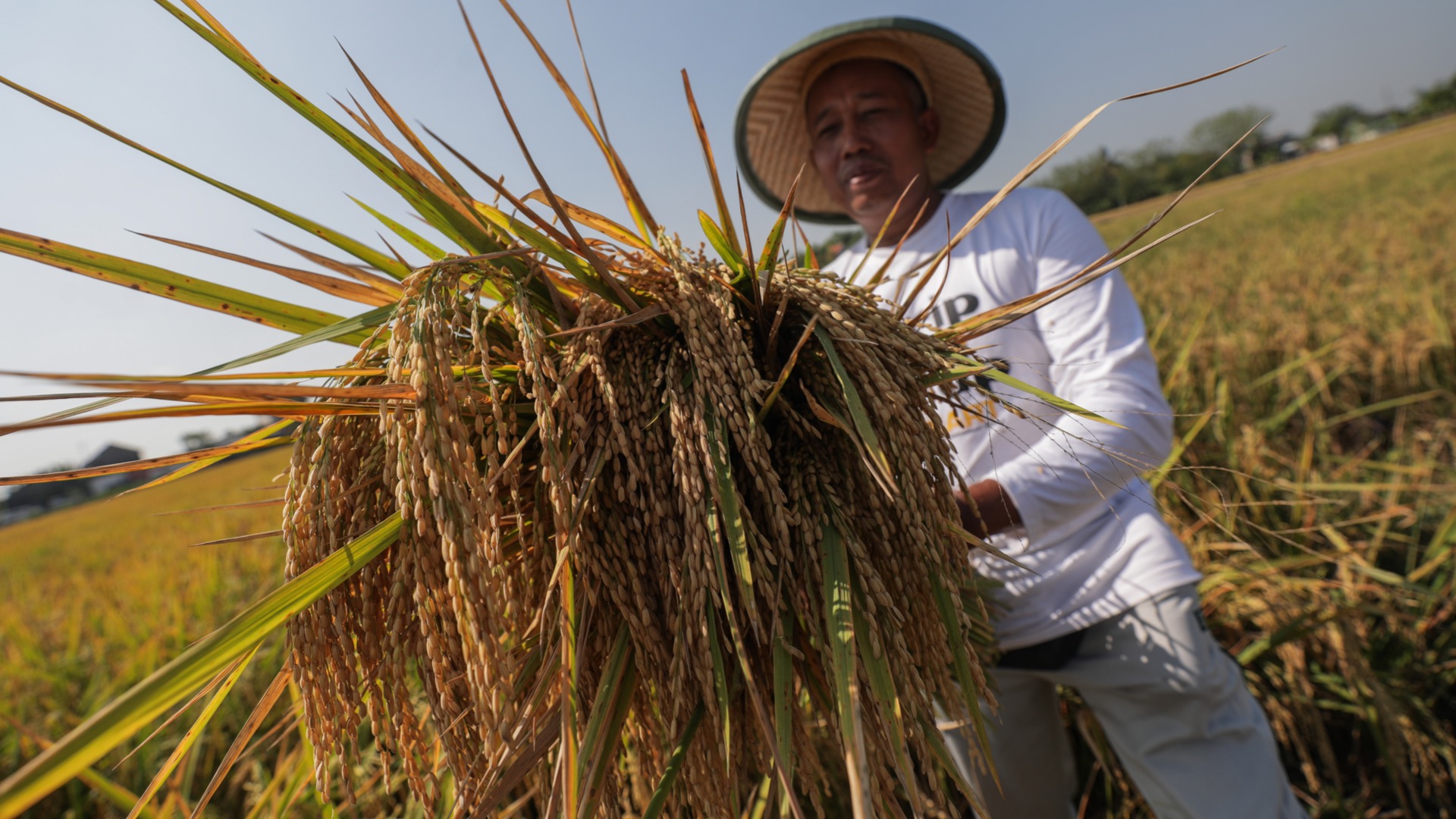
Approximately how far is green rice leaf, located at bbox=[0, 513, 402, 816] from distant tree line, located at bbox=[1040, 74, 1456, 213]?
A: 1.26 metres

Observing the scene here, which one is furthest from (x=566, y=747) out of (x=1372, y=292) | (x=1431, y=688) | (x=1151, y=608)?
(x=1372, y=292)

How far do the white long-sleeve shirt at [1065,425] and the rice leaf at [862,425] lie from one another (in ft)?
2.48

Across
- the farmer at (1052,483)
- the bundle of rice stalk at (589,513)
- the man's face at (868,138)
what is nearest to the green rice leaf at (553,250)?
the bundle of rice stalk at (589,513)

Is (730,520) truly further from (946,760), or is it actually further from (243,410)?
(243,410)

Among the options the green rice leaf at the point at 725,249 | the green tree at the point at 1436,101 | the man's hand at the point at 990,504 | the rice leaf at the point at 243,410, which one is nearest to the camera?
the rice leaf at the point at 243,410

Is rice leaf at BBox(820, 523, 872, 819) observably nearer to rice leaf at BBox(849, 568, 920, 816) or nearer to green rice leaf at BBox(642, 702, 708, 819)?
rice leaf at BBox(849, 568, 920, 816)

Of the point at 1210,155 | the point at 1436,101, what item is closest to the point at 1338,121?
the point at 1436,101

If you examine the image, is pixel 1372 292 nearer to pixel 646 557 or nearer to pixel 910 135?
pixel 910 135

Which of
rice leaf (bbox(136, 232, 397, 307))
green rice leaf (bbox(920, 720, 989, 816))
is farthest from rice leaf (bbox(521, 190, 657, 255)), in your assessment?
green rice leaf (bbox(920, 720, 989, 816))

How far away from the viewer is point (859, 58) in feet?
7.48

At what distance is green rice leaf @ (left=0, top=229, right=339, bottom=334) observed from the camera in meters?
0.76

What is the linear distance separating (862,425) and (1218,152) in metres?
5.08

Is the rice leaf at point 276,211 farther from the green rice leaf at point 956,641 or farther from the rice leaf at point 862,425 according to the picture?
the green rice leaf at point 956,641

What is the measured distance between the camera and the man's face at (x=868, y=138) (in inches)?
87.1
